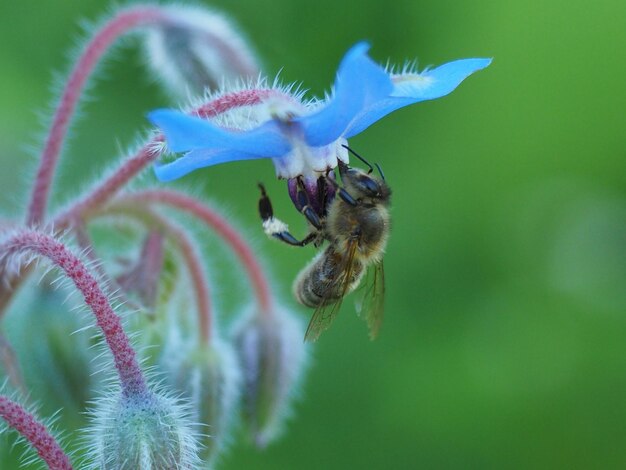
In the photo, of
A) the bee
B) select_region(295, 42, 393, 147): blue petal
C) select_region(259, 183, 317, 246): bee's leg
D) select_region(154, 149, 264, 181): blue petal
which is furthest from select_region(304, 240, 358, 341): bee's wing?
select_region(154, 149, 264, 181): blue petal

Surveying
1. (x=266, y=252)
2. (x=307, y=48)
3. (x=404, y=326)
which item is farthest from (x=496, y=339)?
(x=307, y=48)

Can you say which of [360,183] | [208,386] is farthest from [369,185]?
[208,386]

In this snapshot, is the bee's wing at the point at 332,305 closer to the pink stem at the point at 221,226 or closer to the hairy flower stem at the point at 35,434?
the pink stem at the point at 221,226

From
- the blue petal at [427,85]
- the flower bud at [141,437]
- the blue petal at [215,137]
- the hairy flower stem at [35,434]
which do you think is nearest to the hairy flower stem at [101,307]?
the flower bud at [141,437]

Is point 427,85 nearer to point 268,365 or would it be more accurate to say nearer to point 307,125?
point 307,125

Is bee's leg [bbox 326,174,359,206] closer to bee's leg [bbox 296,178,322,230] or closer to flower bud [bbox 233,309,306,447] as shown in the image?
bee's leg [bbox 296,178,322,230]

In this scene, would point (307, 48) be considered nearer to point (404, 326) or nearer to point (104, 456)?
point (404, 326)
